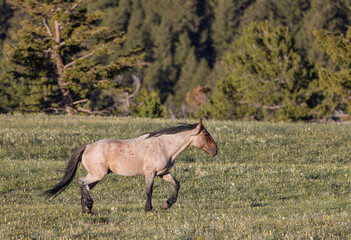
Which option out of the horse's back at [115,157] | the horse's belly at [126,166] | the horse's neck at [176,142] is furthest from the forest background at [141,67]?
the horse's neck at [176,142]

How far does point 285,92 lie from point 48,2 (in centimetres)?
2535

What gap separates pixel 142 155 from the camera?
1308 cm

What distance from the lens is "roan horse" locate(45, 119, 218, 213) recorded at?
12930 millimetres

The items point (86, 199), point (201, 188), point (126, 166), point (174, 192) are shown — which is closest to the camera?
point (86, 199)

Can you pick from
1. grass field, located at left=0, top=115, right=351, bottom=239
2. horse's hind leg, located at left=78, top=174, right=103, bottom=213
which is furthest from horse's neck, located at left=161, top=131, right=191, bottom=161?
horse's hind leg, located at left=78, top=174, right=103, bottom=213

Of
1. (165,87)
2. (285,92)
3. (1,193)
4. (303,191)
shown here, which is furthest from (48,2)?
(165,87)

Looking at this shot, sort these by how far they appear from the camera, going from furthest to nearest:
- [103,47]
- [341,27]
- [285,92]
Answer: [341,27] → [285,92] → [103,47]

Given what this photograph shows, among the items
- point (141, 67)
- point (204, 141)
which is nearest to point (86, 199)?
point (204, 141)

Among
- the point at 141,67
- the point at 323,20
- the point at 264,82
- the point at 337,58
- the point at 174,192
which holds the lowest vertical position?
the point at 323,20

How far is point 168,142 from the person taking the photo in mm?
13234

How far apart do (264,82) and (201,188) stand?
136 ft

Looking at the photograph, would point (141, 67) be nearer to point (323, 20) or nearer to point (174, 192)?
point (174, 192)

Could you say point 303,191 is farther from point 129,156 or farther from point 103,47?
point 103,47

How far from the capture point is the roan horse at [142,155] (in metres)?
12.9
